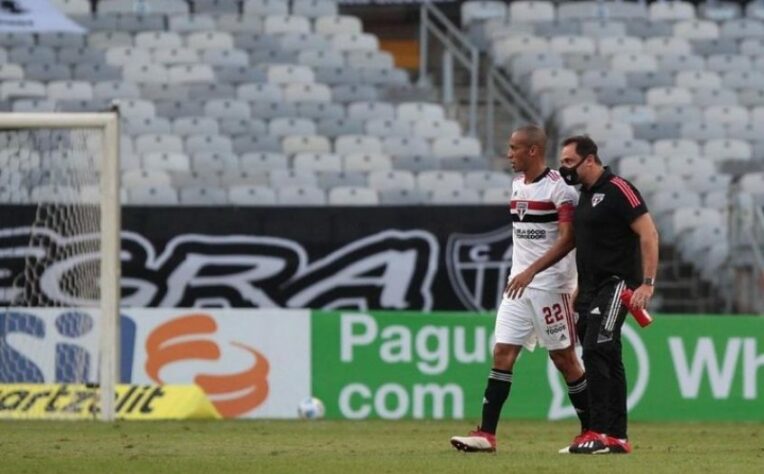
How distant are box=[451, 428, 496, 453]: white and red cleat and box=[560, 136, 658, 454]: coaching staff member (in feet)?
1.63

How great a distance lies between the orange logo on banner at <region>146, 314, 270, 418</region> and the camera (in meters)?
17.5

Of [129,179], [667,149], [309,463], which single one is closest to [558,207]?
[309,463]

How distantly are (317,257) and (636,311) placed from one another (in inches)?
361

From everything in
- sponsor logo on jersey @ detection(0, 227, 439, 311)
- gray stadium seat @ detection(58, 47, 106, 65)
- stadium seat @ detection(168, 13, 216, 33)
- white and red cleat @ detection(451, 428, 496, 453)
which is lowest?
white and red cleat @ detection(451, 428, 496, 453)

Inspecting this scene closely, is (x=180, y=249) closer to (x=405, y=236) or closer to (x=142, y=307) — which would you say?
(x=142, y=307)

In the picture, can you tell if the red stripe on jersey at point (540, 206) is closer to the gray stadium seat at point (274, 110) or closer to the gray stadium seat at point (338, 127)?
the gray stadium seat at point (338, 127)

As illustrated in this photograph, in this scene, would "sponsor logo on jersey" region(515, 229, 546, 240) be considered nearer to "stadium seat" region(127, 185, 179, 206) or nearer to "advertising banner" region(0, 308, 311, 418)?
"advertising banner" region(0, 308, 311, 418)

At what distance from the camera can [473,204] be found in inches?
773

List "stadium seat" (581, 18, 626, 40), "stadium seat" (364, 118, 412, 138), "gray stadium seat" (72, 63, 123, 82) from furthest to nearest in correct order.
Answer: "stadium seat" (581, 18, 626, 40), "gray stadium seat" (72, 63, 123, 82), "stadium seat" (364, 118, 412, 138)

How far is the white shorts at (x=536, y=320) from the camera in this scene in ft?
36.7

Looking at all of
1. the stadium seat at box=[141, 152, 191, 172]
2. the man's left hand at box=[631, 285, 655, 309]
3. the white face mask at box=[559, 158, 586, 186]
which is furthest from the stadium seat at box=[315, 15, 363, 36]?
the man's left hand at box=[631, 285, 655, 309]

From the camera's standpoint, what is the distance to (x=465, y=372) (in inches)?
693

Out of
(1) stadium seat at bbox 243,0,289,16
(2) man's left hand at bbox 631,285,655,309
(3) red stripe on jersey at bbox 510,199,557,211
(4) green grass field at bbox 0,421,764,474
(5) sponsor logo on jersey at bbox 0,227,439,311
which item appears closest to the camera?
(4) green grass field at bbox 0,421,764,474

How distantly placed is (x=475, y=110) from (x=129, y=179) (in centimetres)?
503
